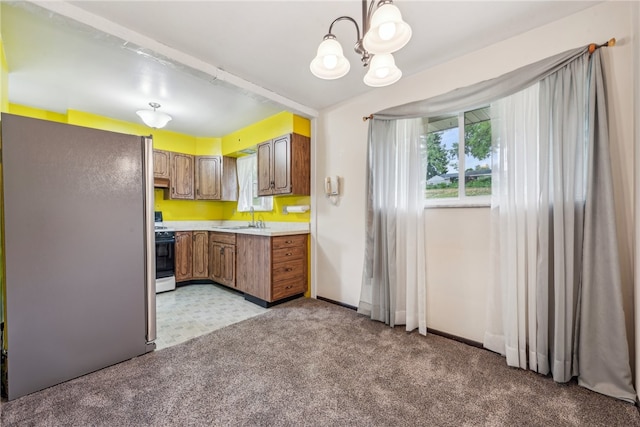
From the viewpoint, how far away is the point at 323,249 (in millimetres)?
3506

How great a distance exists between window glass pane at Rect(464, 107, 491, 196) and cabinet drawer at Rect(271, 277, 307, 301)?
2.28 metres

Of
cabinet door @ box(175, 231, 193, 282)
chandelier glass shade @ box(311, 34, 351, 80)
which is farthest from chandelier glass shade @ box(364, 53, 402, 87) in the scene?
cabinet door @ box(175, 231, 193, 282)

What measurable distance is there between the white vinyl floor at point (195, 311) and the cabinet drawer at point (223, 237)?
2.58 ft

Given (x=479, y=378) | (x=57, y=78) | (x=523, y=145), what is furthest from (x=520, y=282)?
(x=57, y=78)

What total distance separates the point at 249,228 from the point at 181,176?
5.26 ft

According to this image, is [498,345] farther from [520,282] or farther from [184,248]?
[184,248]

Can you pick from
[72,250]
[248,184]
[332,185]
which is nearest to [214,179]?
[248,184]

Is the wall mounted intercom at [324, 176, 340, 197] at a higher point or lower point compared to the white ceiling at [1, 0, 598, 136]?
lower

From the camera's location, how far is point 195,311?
10.4ft

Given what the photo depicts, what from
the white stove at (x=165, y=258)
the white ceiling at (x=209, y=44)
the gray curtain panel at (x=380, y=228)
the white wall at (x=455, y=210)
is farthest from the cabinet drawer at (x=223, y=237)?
the gray curtain panel at (x=380, y=228)

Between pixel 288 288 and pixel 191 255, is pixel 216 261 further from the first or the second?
pixel 288 288

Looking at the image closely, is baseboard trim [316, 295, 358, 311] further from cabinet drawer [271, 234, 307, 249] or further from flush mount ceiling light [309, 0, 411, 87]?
flush mount ceiling light [309, 0, 411, 87]

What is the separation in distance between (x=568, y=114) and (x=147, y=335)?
3537 mm

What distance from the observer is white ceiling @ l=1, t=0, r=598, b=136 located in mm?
1772
